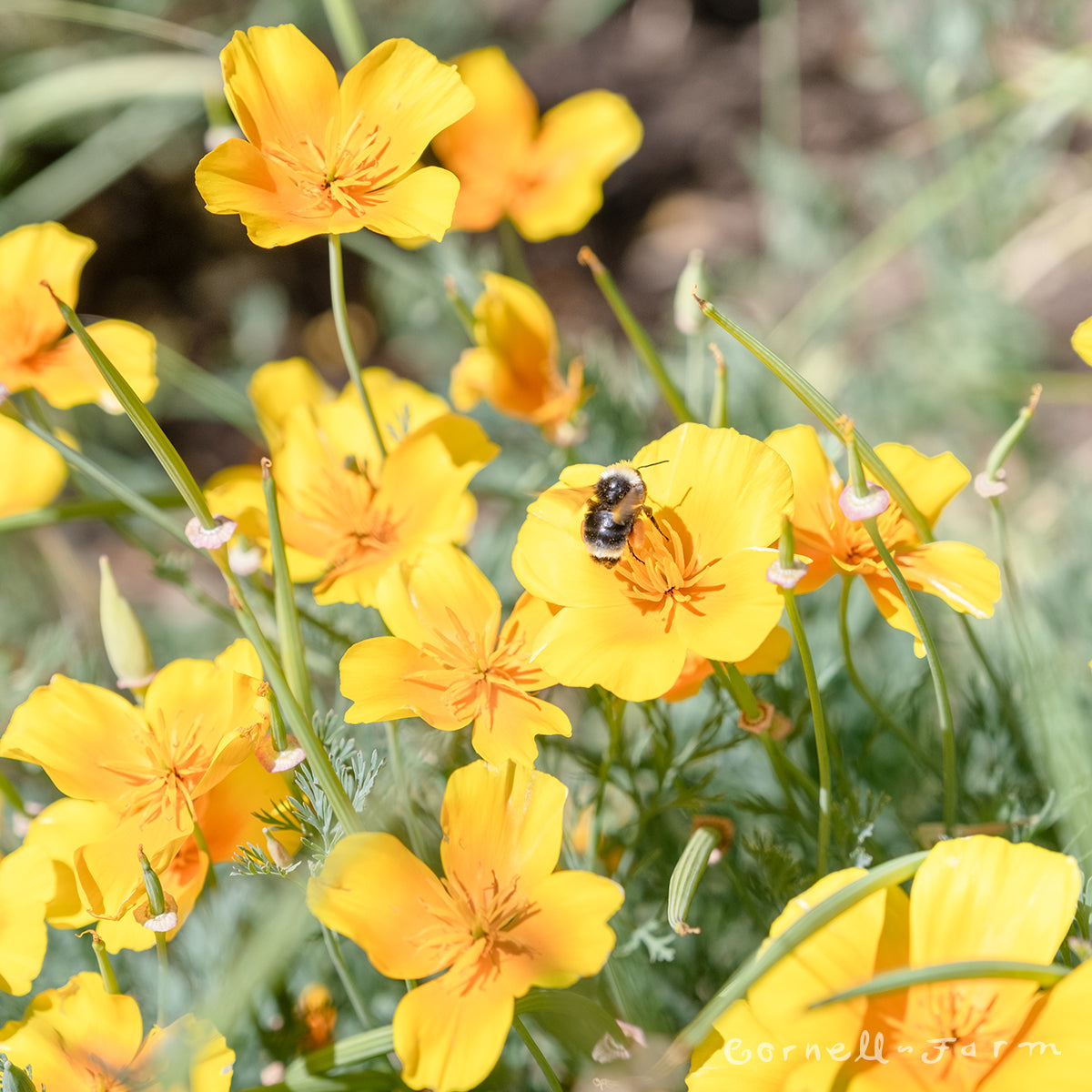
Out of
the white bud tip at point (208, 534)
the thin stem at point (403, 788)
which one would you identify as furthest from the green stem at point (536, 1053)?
the white bud tip at point (208, 534)

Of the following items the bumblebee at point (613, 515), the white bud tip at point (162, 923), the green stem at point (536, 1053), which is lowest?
the green stem at point (536, 1053)

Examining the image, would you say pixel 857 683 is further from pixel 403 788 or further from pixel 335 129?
pixel 335 129

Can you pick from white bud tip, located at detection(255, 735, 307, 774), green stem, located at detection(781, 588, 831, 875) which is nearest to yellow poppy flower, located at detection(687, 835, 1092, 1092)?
green stem, located at detection(781, 588, 831, 875)

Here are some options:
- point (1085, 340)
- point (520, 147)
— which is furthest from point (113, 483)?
point (520, 147)

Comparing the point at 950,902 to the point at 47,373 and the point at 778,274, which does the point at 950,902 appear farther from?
the point at 778,274

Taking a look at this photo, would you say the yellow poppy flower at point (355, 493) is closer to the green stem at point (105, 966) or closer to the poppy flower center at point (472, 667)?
the poppy flower center at point (472, 667)

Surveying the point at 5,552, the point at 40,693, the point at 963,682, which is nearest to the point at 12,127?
the point at 5,552
